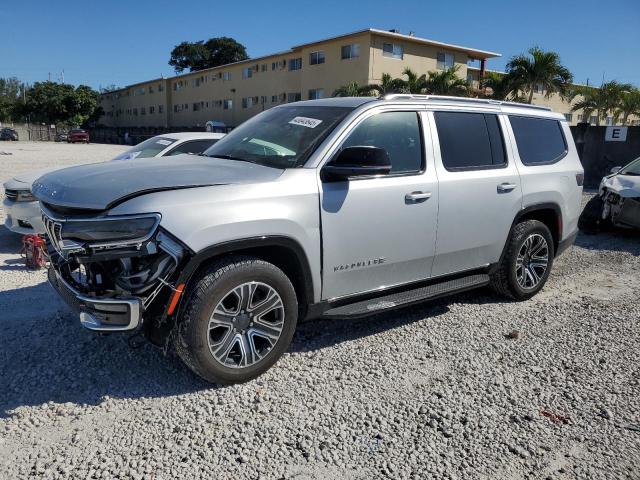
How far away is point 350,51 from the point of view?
3697 centimetres

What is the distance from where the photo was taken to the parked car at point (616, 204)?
8469 mm

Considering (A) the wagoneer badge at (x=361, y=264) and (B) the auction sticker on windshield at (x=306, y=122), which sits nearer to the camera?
(A) the wagoneer badge at (x=361, y=264)

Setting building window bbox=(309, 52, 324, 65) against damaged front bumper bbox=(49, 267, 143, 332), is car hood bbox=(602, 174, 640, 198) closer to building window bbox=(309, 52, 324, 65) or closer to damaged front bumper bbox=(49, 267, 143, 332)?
damaged front bumper bbox=(49, 267, 143, 332)

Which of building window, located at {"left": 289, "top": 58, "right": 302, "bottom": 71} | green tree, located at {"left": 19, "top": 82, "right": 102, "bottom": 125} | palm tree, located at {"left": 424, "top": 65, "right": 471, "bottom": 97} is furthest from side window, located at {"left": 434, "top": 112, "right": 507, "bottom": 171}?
green tree, located at {"left": 19, "top": 82, "right": 102, "bottom": 125}

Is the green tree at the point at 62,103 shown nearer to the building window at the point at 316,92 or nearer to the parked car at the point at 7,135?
the parked car at the point at 7,135

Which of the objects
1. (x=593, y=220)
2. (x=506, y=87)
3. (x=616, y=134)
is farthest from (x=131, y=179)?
(x=506, y=87)

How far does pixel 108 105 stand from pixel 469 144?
90.6 m

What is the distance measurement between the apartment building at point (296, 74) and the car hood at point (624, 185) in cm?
2849

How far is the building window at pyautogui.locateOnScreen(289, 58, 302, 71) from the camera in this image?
42.4 meters

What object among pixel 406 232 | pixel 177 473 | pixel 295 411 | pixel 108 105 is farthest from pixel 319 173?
pixel 108 105

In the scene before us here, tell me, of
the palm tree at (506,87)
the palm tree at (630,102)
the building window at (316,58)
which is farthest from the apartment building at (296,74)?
the palm tree at (630,102)

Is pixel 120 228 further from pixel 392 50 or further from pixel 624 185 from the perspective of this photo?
pixel 392 50

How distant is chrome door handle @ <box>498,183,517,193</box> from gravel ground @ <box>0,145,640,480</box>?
3.95 ft

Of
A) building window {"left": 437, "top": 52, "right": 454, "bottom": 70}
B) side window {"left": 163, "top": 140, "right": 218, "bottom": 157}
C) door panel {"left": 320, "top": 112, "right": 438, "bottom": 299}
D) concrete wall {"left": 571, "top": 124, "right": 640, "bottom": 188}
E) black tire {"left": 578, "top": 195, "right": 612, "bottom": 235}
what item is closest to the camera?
door panel {"left": 320, "top": 112, "right": 438, "bottom": 299}
